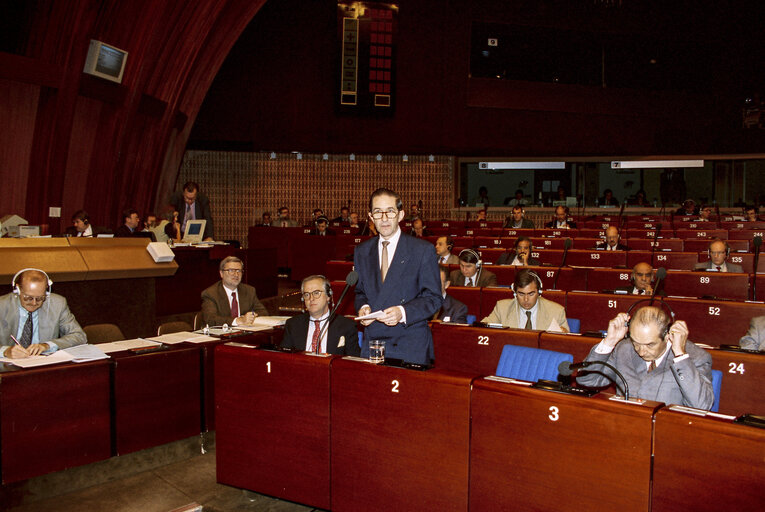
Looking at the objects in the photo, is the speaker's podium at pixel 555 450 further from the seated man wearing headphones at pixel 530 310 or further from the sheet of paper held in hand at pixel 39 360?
the sheet of paper held in hand at pixel 39 360

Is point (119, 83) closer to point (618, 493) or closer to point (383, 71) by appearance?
point (383, 71)

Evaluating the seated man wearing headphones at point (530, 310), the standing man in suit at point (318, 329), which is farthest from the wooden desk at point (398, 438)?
the seated man wearing headphones at point (530, 310)

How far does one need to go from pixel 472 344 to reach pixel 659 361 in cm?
175

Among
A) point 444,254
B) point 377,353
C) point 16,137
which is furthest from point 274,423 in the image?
point 16,137

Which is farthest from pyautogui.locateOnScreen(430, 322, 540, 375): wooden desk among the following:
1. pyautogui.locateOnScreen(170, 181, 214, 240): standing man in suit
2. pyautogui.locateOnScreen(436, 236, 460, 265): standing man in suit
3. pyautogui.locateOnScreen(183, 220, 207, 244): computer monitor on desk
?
pyautogui.locateOnScreen(170, 181, 214, 240): standing man in suit

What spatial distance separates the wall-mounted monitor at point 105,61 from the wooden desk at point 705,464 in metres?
10.2

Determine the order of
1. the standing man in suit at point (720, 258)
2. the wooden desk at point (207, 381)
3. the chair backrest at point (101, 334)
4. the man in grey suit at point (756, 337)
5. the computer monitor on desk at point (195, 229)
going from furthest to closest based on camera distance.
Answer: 1. the computer monitor on desk at point (195, 229)
2. the standing man in suit at point (720, 258)
3. the chair backrest at point (101, 334)
4. the man in grey suit at point (756, 337)
5. the wooden desk at point (207, 381)

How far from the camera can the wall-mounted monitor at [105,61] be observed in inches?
380

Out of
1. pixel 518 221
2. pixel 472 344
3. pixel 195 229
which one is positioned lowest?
pixel 472 344

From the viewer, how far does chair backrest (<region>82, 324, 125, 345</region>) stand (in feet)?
14.6

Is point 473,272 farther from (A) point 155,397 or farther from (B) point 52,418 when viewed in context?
(B) point 52,418

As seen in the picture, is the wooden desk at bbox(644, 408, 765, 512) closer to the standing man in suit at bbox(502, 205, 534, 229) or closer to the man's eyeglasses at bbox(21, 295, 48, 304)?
the man's eyeglasses at bbox(21, 295, 48, 304)

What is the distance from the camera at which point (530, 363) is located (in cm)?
349

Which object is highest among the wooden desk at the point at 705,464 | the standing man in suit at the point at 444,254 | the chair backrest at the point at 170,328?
the standing man in suit at the point at 444,254
